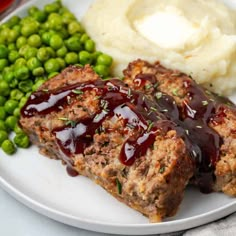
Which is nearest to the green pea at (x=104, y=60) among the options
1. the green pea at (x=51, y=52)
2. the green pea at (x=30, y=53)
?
the green pea at (x=51, y=52)

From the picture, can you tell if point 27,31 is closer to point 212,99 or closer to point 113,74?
point 113,74

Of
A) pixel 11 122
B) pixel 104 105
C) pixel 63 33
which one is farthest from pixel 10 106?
pixel 104 105

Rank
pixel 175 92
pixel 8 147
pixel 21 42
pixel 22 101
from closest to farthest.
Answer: pixel 175 92 → pixel 8 147 → pixel 22 101 → pixel 21 42

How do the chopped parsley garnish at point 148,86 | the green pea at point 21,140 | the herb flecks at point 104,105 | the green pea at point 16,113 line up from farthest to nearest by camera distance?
the green pea at point 16,113
the green pea at point 21,140
the chopped parsley garnish at point 148,86
the herb flecks at point 104,105

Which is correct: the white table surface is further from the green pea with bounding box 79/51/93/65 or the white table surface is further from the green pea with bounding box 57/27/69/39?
the green pea with bounding box 57/27/69/39

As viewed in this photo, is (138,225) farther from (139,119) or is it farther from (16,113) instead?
(16,113)

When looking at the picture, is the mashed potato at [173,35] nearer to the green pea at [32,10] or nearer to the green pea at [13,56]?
the green pea at [32,10]

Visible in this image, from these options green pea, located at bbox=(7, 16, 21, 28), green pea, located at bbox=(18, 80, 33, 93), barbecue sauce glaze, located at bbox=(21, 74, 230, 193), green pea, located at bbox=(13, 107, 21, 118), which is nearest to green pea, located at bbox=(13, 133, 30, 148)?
barbecue sauce glaze, located at bbox=(21, 74, 230, 193)
